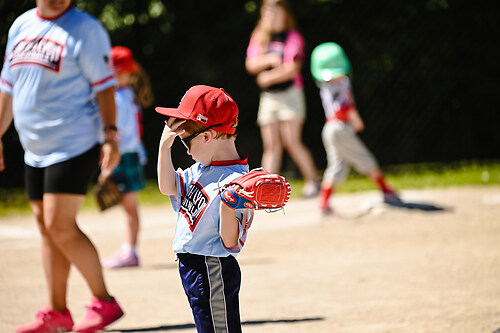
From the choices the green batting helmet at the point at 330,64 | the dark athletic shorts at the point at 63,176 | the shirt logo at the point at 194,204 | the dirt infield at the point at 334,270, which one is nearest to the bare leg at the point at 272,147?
the dirt infield at the point at 334,270

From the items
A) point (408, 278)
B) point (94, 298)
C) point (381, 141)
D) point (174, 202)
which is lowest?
point (381, 141)

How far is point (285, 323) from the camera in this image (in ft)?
15.2

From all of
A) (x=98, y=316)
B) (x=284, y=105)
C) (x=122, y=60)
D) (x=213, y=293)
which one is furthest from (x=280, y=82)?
(x=213, y=293)

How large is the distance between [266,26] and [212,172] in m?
6.28

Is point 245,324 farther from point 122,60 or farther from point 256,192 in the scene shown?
point 122,60

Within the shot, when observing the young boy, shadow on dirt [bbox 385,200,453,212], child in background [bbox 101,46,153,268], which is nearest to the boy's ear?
the young boy

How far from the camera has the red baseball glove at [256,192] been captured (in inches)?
117

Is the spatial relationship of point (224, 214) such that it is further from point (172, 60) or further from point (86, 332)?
point (172, 60)

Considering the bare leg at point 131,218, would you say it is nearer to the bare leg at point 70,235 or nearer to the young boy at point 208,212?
the bare leg at point 70,235

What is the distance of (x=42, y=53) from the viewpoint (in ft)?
14.6

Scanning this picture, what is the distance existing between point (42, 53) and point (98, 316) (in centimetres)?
147

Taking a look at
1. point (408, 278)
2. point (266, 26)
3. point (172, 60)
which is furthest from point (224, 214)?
point (172, 60)

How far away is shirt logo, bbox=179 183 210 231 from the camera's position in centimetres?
327

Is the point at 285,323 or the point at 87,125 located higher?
the point at 87,125
